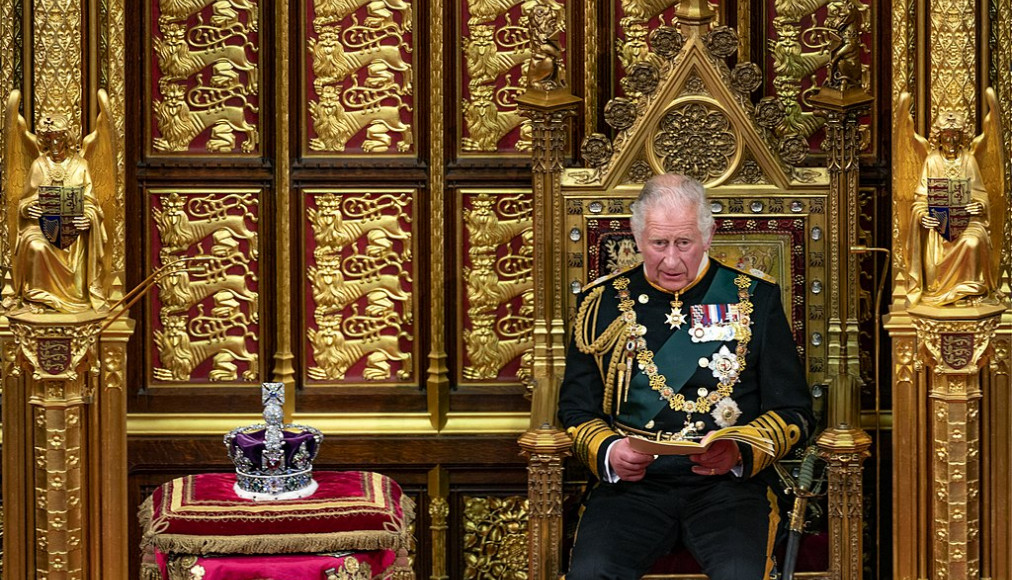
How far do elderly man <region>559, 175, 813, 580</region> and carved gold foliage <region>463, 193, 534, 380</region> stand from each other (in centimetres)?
81

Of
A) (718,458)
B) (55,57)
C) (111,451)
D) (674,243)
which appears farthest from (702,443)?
(55,57)

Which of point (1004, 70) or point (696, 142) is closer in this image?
point (1004, 70)

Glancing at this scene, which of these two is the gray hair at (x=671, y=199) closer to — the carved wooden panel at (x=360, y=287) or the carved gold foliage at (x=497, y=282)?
the carved gold foliage at (x=497, y=282)

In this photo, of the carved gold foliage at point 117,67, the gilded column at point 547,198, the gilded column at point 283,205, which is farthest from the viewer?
the gilded column at point 283,205

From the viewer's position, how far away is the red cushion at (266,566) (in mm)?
5934

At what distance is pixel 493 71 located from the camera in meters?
7.28

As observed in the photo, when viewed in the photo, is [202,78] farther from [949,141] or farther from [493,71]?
[949,141]

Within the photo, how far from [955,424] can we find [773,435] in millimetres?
645

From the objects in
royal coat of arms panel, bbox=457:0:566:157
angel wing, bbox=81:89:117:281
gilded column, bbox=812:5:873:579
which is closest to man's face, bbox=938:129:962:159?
gilded column, bbox=812:5:873:579

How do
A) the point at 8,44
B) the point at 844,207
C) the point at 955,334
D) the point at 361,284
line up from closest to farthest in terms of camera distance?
the point at 955,334, the point at 8,44, the point at 844,207, the point at 361,284

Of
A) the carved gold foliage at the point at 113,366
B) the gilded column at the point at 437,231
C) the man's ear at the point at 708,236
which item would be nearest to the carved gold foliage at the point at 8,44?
the carved gold foliage at the point at 113,366

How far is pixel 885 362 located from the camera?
7.25 m

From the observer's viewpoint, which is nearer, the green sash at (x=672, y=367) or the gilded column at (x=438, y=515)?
the green sash at (x=672, y=367)

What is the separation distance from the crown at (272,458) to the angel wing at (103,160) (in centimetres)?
87
